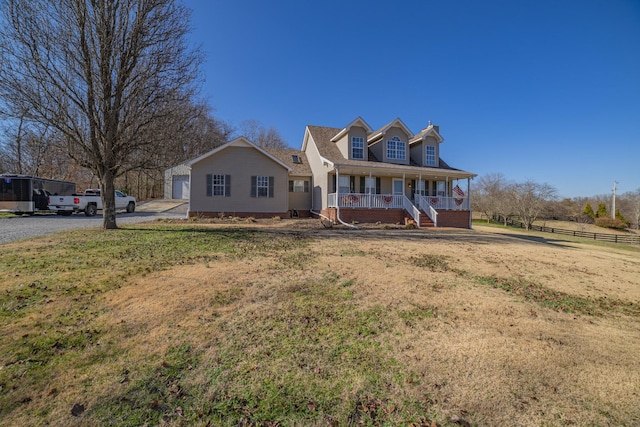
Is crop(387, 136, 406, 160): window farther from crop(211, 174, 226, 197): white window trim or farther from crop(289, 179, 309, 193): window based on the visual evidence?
crop(211, 174, 226, 197): white window trim

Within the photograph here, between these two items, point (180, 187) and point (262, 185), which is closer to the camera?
point (262, 185)

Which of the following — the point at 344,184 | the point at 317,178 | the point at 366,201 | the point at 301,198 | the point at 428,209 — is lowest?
the point at 428,209

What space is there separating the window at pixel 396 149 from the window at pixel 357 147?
82.5 inches

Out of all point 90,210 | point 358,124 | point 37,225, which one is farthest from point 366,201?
point 90,210

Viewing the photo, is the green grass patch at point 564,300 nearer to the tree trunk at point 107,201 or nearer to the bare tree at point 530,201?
the tree trunk at point 107,201

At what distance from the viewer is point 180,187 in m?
33.6

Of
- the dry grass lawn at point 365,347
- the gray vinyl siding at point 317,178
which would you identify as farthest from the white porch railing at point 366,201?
the dry grass lawn at point 365,347

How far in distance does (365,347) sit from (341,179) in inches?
649

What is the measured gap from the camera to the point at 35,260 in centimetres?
625

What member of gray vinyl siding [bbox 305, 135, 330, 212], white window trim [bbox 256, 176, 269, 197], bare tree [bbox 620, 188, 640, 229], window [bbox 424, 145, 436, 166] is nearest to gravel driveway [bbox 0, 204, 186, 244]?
white window trim [bbox 256, 176, 269, 197]

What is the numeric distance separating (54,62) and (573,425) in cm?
1481

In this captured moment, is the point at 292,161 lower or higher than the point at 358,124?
lower

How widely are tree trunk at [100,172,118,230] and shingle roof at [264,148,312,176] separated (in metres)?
11.2

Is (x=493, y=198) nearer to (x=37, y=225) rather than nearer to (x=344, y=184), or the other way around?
(x=344, y=184)
